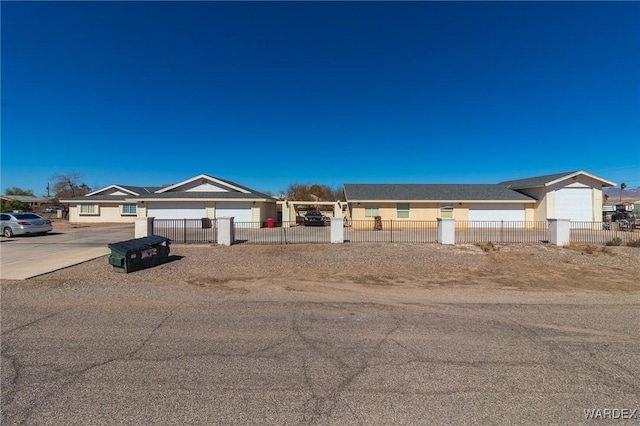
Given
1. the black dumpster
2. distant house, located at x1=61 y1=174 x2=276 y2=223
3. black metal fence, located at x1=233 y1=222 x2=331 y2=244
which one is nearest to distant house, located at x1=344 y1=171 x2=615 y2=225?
black metal fence, located at x1=233 y1=222 x2=331 y2=244

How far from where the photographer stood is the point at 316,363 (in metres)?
3.67

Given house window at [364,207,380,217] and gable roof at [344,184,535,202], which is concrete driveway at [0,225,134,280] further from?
house window at [364,207,380,217]

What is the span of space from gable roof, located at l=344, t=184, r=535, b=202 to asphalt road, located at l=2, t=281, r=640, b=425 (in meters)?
21.3

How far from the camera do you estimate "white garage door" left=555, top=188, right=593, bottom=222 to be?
1005 inches

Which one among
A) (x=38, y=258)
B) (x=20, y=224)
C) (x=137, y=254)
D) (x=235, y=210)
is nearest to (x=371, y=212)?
(x=235, y=210)

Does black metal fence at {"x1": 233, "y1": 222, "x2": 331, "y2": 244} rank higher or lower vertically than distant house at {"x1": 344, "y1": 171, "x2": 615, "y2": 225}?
lower

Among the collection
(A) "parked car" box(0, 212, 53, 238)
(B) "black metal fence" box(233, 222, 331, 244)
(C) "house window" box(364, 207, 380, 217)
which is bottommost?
(B) "black metal fence" box(233, 222, 331, 244)

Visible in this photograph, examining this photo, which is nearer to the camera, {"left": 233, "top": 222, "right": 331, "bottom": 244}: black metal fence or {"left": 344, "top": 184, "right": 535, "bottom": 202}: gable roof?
{"left": 233, "top": 222, "right": 331, "bottom": 244}: black metal fence

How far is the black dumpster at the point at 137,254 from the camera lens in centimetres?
908

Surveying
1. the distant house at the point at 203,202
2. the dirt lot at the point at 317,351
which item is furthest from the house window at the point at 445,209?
the dirt lot at the point at 317,351

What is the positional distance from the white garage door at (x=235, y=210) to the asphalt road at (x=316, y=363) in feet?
67.4

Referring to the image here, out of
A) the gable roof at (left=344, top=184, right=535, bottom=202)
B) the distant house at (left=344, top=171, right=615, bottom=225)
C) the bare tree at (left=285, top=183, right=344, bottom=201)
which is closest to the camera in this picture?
the distant house at (left=344, top=171, right=615, bottom=225)

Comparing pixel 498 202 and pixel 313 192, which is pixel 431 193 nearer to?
pixel 498 202

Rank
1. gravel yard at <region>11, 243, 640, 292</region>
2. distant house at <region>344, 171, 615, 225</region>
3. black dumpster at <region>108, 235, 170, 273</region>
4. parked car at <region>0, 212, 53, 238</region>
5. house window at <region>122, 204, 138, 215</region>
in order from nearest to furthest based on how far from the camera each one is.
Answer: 1. gravel yard at <region>11, 243, 640, 292</region>
2. black dumpster at <region>108, 235, 170, 273</region>
3. parked car at <region>0, 212, 53, 238</region>
4. distant house at <region>344, 171, 615, 225</region>
5. house window at <region>122, 204, 138, 215</region>
